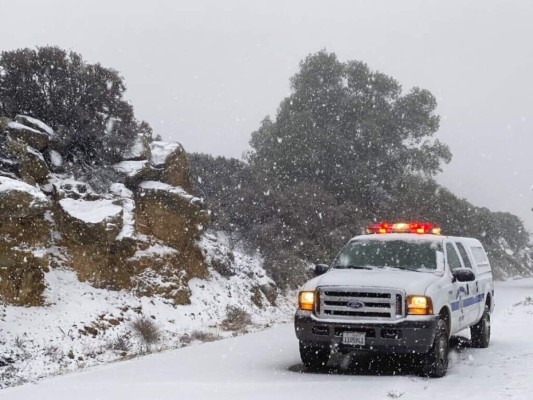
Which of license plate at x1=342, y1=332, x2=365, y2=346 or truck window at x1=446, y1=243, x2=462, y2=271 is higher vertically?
truck window at x1=446, y1=243, x2=462, y2=271

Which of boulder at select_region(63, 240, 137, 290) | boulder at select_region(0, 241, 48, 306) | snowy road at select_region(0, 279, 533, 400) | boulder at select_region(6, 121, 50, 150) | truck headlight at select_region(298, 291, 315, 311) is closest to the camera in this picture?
snowy road at select_region(0, 279, 533, 400)

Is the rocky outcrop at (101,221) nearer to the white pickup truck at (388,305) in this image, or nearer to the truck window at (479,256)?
the white pickup truck at (388,305)

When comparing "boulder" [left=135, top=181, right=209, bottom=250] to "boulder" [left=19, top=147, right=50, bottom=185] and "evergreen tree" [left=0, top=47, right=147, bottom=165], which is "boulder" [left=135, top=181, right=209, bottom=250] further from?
"boulder" [left=19, top=147, right=50, bottom=185]

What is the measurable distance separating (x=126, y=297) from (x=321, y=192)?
17.6 metres

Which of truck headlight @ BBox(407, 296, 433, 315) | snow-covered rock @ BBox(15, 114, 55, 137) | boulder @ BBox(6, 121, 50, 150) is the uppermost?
snow-covered rock @ BBox(15, 114, 55, 137)

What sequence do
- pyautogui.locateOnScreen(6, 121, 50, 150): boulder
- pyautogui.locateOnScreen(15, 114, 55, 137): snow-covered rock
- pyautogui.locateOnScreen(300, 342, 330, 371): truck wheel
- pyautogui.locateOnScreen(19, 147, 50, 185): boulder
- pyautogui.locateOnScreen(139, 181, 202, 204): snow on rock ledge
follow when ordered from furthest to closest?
pyautogui.locateOnScreen(139, 181, 202, 204): snow on rock ledge
pyautogui.locateOnScreen(15, 114, 55, 137): snow-covered rock
pyautogui.locateOnScreen(6, 121, 50, 150): boulder
pyautogui.locateOnScreen(19, 147, 50, 185): boulder
pyautogui.locateOnScreen(300, 342, 330, 371): truck wheel

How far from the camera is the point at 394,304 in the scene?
8219 millimetres

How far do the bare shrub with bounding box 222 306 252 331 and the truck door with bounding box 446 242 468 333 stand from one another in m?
7.73

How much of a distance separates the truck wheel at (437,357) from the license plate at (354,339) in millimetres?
854

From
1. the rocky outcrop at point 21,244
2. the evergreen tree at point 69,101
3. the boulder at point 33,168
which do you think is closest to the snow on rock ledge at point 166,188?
the evergreen tree at point 69,101

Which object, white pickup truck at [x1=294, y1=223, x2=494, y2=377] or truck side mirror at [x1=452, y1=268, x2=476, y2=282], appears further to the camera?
truck side mirror at [x1=452, y1=268, x2=476, y2=282]

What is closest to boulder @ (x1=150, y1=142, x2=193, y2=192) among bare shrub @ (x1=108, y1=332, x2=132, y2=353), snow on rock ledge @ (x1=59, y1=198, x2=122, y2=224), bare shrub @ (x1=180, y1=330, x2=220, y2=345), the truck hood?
snow on rock ledge @ (x1=59, y1=198, x2=122, y2=224)

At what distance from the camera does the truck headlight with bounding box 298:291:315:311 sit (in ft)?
28.3

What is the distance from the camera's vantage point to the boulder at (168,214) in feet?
60.1
